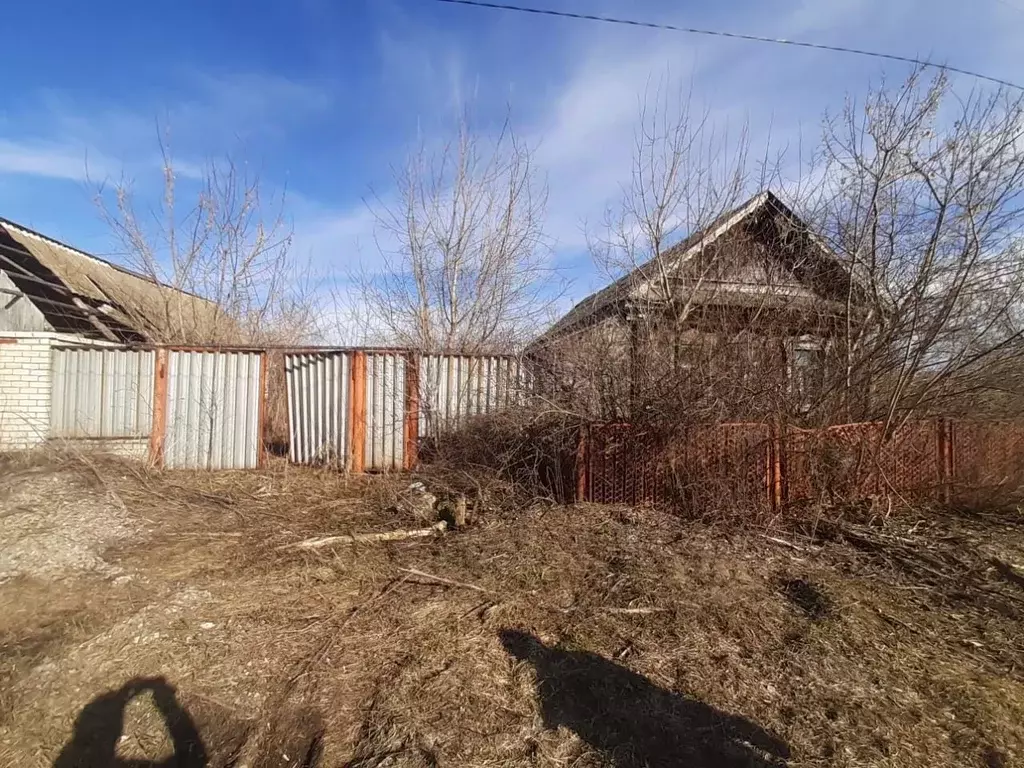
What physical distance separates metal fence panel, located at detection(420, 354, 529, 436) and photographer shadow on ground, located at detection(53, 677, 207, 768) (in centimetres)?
565

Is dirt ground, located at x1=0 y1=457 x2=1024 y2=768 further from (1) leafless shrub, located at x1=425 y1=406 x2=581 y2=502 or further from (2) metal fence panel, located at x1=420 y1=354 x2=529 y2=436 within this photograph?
(2) metal fence panel, located at x1=420 y1=354 x2=529 y2=436

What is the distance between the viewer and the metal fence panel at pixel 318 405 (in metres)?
8.70

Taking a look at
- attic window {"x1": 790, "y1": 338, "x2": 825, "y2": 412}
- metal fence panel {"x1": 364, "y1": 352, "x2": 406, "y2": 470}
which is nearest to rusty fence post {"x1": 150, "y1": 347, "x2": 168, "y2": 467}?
metal fence panel {"x1": 364, "y1": 352, "x2": 406, "y2": 470}

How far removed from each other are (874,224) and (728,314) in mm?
2041

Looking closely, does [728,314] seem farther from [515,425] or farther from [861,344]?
[515,425]

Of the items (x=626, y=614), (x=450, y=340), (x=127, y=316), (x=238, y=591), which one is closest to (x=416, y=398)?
(x=450, y=340)

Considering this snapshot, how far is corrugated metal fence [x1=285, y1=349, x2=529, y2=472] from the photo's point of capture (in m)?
8.66

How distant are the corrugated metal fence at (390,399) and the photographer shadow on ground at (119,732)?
17.4 feet

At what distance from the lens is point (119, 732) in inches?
119

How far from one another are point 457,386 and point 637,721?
633cm

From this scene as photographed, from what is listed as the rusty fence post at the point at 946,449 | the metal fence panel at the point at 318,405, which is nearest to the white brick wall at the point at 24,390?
the metal fence panel at the point at 318,405

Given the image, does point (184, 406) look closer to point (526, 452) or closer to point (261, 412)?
point (261, 412)

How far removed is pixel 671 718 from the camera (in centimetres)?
308

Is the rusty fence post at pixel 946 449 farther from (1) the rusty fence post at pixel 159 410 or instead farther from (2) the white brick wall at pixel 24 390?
(2) the white brick wall at pixel 24 390
